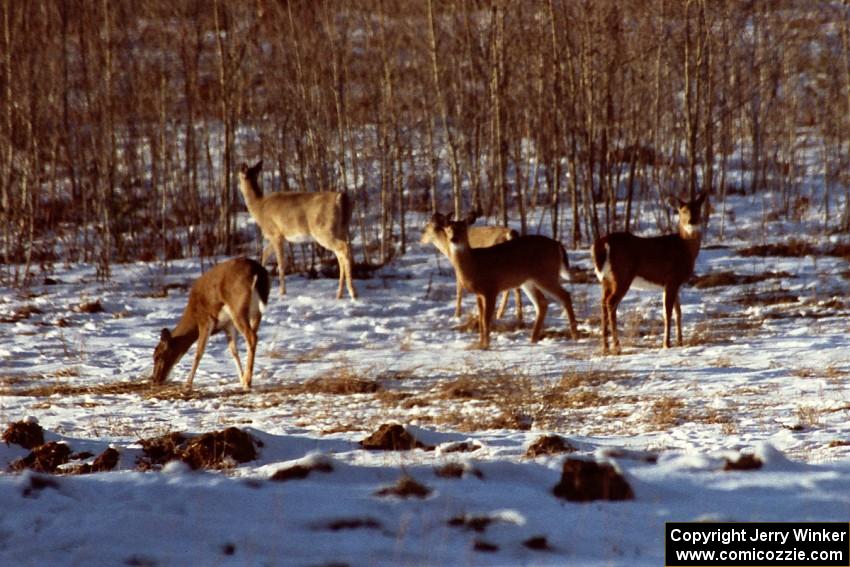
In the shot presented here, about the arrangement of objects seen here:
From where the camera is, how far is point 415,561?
4.59m

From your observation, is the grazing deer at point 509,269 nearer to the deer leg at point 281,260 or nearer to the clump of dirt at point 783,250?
the deer leg at point 281,260

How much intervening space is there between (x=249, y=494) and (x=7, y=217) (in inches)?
541

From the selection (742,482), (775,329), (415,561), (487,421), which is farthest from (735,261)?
(415,561)

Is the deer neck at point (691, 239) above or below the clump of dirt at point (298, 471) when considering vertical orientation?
above

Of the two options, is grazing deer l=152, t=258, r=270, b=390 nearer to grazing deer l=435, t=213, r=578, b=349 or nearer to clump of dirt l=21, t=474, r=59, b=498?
grazing deer l=435, t=213, r=578, b=349

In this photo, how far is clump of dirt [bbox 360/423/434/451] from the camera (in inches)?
263

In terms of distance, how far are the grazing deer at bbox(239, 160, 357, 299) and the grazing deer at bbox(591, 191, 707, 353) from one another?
4669 mm

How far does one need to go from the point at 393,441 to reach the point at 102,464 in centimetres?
161

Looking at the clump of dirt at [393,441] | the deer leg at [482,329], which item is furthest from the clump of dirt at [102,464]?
the deer leg at [482,329]

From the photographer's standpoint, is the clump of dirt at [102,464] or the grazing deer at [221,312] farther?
the grazing deer at [221,312]

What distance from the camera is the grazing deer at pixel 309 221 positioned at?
1647 centimetres

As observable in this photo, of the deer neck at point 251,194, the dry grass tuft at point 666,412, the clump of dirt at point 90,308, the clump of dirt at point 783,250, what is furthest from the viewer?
the deer neck at point 251,194

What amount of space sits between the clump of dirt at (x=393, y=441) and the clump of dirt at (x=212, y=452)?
67 centimetres

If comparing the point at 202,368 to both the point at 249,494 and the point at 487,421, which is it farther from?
the point at 249,494
